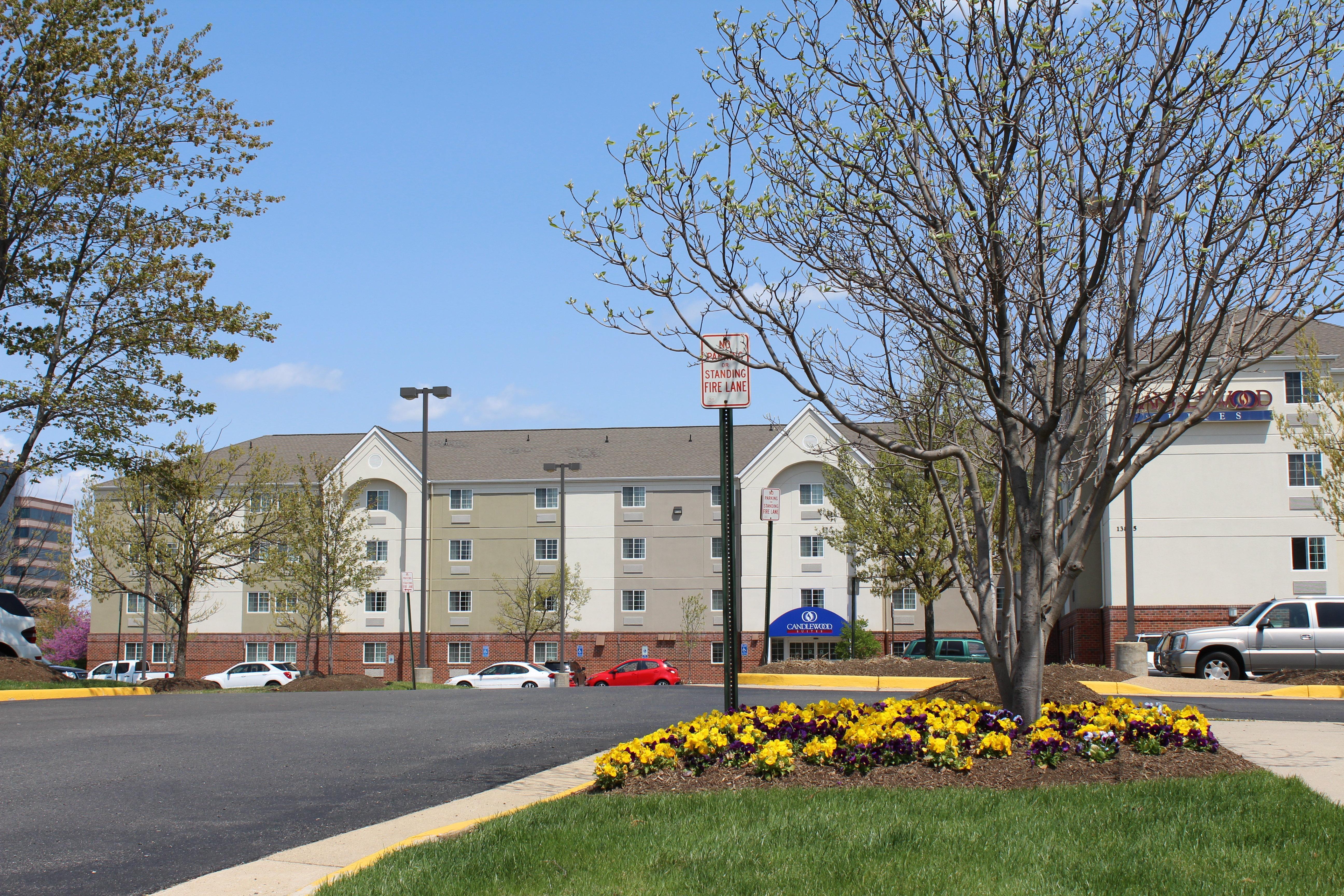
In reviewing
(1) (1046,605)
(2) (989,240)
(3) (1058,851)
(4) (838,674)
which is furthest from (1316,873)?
(4) (838,674)

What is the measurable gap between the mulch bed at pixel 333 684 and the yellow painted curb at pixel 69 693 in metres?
3.69

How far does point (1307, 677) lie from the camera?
2009cm

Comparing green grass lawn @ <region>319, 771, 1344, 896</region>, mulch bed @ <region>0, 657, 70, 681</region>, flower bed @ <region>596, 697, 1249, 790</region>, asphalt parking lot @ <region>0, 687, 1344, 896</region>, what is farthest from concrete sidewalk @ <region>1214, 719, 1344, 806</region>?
mulch bed @ <region>0, 657, 70, 681</region>

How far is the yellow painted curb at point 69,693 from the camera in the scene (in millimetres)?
18688

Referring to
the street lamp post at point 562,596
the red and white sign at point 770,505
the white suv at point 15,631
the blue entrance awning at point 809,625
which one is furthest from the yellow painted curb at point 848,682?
the blue entrance awning at point 809,625

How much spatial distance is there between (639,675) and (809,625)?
29.2 ft

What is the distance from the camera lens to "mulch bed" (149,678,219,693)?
23.7 meters

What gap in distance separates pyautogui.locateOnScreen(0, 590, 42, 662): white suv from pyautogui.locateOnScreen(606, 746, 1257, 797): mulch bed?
2187 centimetres

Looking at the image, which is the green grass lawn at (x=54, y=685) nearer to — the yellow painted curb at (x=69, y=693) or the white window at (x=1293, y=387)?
the yellow painted curb at (x=69, y=693)

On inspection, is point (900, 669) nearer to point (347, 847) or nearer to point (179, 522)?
point (347, 847)

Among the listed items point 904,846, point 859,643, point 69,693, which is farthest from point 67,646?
point 904,846

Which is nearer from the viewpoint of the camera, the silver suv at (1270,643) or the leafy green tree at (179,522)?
the silver suv at (1270,643)

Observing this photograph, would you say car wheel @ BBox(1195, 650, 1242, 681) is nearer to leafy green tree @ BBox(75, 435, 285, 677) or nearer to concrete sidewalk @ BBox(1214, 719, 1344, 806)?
concrete sidewalk @ BBox(1214, 719, 1344, 806)

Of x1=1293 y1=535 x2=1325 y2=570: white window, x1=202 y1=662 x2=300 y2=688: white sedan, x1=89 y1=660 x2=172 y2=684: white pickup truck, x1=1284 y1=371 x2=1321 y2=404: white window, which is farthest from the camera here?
x1=89 y1=660 x2=172 y2=684: white pickup truck
